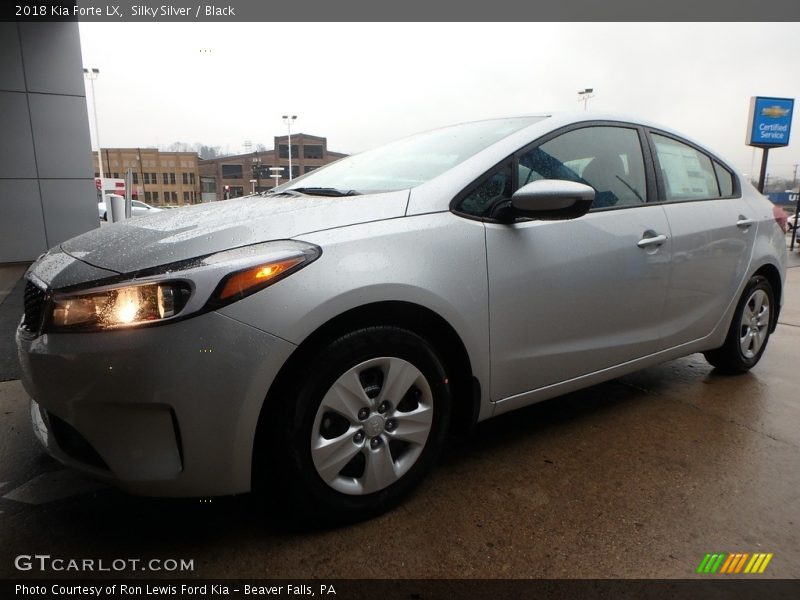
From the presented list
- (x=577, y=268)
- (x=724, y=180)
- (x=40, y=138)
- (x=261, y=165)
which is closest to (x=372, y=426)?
(x=577, y=268)

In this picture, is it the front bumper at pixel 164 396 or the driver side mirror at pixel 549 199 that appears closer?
the front bumper at pixel 164 396

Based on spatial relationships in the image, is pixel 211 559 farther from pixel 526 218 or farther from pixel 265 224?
pixel 526 218

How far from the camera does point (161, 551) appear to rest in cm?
164

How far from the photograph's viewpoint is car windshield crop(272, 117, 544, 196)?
85.6 inches

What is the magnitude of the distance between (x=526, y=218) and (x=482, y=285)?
36cm

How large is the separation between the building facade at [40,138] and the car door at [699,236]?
9.38m

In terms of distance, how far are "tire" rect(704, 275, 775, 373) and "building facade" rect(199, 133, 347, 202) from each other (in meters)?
46.0

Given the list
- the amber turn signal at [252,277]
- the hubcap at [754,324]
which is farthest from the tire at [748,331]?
the amber turn signal at [252,277]

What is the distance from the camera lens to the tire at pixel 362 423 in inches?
61.7

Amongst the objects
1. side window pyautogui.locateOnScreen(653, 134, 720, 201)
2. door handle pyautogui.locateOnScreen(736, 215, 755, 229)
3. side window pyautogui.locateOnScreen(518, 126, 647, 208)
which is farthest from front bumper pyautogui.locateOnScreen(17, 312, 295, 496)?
door handle pyautogui.locateOnScreen(736, 215, 755, 229)

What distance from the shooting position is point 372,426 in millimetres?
1713

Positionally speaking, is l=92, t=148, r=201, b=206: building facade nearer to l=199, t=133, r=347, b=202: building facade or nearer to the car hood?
l=199, t=133, r=347, b=202: building facade

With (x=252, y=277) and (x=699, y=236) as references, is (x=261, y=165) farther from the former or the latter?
(x=252, y=277)

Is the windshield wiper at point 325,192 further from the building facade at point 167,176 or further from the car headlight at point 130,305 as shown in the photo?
the building facade at point 167,176
